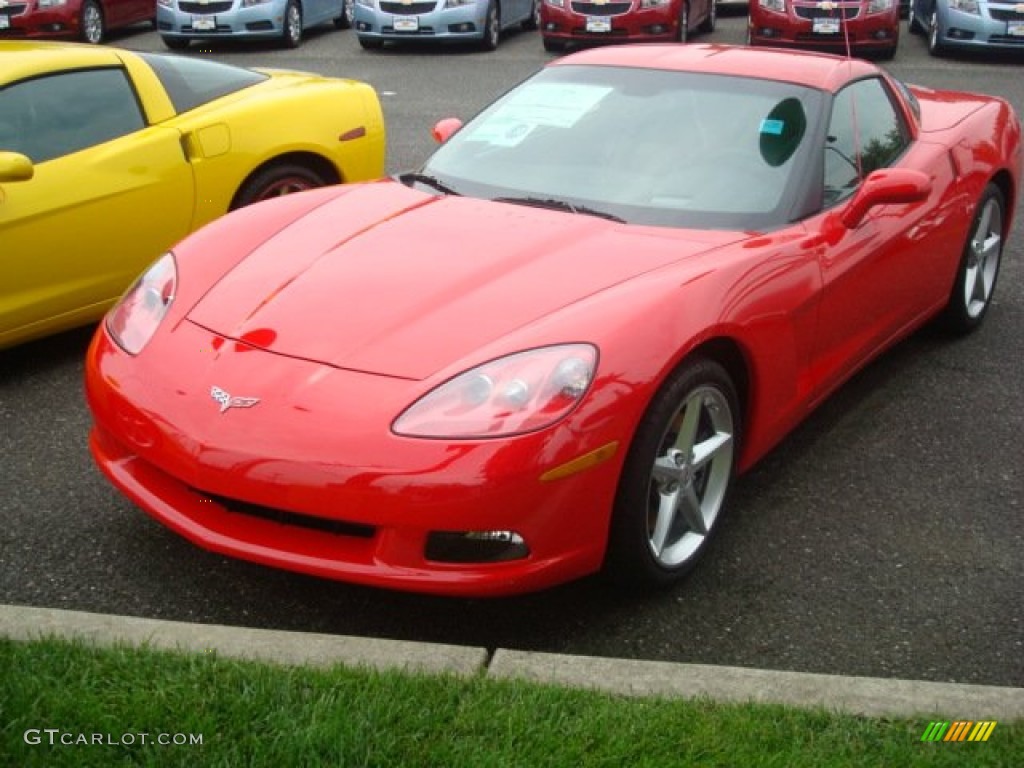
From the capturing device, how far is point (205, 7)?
56.2 ft

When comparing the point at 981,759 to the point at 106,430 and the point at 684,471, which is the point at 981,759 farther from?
the point at 106,430

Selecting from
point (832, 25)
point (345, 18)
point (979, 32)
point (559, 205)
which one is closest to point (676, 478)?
point (559, 205)

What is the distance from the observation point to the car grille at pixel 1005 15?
15969 millimetres

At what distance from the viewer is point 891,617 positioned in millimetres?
3973

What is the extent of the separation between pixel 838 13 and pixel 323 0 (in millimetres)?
6361

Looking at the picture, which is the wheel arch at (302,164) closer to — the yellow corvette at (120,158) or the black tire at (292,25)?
the yellow corvette at (120,158)

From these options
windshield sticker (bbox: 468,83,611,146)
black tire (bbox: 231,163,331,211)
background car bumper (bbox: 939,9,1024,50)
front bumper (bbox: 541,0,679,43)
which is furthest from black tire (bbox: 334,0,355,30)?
windshield sticker (bbox: 468,83,611,146)

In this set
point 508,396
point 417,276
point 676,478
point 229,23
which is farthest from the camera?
point 229,23

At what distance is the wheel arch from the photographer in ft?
21.3

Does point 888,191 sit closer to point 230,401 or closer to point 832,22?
point 230,401

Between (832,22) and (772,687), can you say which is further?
(832,22)

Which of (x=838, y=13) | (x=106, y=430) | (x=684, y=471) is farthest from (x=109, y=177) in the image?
(x=838, y=13)

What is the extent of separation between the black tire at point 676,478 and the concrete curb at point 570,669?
1.46ft

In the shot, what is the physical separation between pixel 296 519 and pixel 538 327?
0.78 meters
